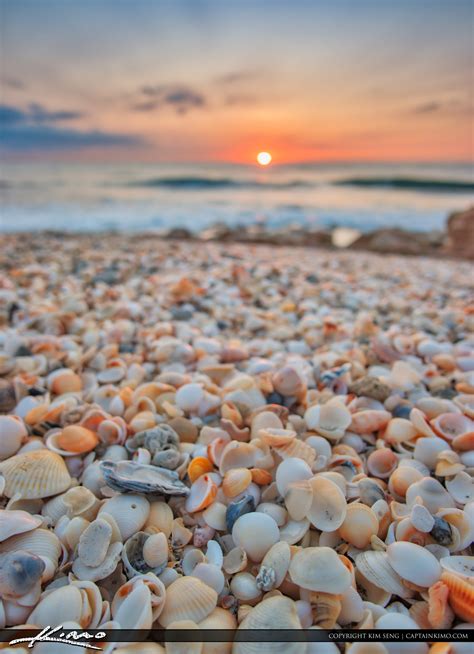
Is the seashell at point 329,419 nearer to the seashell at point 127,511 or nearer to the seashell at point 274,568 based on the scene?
Answer: the seashell at point 274,568

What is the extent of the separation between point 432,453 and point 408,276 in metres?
3.15

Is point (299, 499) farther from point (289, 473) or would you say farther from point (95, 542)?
point (95, 542)

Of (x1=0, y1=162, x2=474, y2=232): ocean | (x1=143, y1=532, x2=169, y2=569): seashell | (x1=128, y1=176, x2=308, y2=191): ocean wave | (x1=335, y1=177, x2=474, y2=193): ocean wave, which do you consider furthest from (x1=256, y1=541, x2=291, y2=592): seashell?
(x1=335, y1=177, x2=474, y2=193): ocean wave

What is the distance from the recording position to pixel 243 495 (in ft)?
3.44

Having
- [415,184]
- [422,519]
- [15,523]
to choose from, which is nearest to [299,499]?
[422,519]

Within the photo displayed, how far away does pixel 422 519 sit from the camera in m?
0.93

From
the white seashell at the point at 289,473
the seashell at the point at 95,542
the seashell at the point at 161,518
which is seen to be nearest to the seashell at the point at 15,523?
the seashell at the point at 95,542

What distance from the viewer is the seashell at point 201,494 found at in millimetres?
1030

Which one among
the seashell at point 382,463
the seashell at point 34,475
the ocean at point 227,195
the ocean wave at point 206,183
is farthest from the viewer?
the ocean wave at point 206,183

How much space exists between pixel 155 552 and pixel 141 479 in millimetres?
196

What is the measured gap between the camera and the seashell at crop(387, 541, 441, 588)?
2.74 ft

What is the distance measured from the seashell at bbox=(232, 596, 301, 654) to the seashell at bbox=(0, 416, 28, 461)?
2.70 ft

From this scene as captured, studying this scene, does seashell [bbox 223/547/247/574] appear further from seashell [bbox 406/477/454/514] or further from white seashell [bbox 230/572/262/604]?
seashell [bbox 406/477/454/514]

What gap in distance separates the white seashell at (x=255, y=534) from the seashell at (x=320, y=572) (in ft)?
0.26
